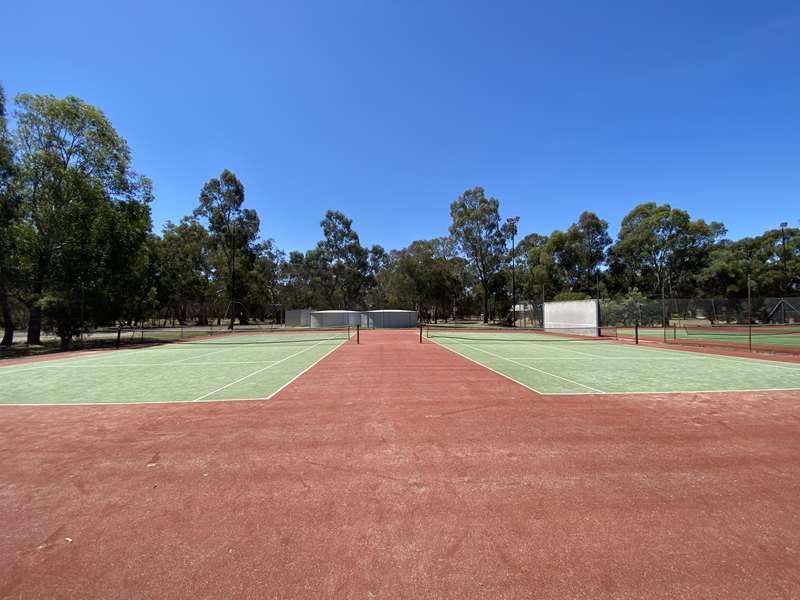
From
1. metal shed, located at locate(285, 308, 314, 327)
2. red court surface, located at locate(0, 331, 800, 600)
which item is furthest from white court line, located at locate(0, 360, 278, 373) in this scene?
metal shed, located at locate(285, 308, 314, 327)

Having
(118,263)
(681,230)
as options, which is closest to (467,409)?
(118,263)

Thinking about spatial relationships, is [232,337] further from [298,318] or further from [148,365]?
[148,365]

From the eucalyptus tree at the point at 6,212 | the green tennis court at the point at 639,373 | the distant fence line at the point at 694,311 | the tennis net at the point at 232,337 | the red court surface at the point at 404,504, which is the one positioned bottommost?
the tennis net at the point at 232,337

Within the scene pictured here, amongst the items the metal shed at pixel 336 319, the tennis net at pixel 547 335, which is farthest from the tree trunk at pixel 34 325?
the tennis net at pixel 547 335

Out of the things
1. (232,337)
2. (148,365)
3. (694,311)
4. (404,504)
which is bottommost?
(232,337)

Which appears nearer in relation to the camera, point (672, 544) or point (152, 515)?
point (672, 544)

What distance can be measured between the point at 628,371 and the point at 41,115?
42.4 metres

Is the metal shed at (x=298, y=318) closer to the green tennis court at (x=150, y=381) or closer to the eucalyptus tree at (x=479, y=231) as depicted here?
the eucalyptus tree at (x=479, y=231)

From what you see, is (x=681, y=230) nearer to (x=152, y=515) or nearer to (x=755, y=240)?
(x=755, y=240)

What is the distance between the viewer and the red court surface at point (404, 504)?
295 cm

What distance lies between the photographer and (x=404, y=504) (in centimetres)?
408

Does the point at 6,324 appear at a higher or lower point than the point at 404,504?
higher

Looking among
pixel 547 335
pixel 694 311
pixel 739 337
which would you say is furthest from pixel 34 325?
pixel 694 311

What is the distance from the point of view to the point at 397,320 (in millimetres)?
51688
